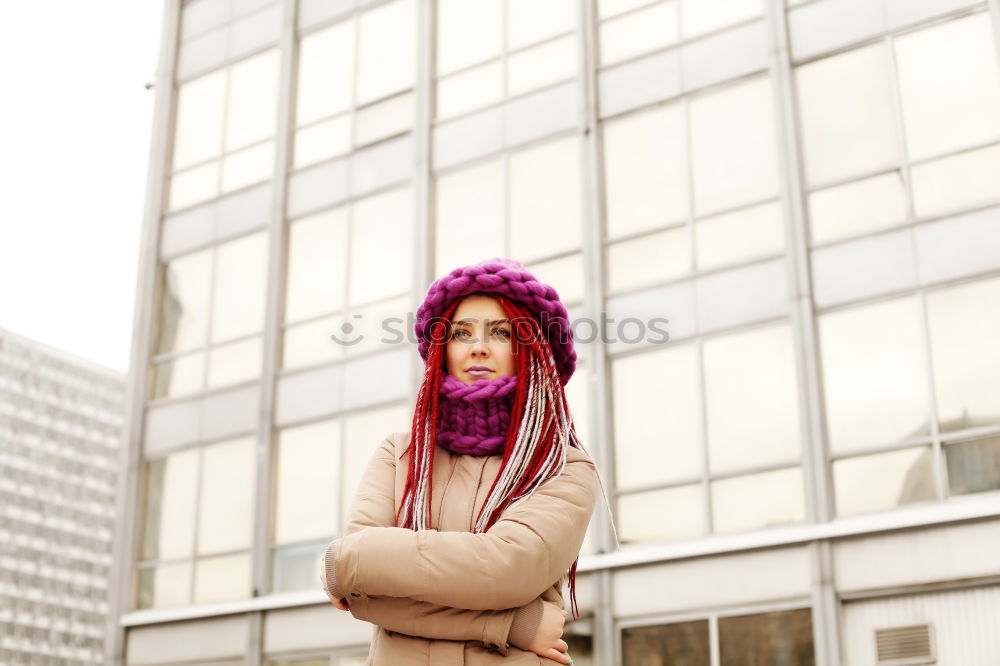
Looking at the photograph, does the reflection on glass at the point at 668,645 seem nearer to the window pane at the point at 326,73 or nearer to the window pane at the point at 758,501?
the window pane at the point at 758,501

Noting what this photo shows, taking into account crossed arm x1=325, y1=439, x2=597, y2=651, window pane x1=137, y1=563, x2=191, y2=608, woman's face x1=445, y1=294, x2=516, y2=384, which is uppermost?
window pane x1=137, y1=563, x2=191, y2=608

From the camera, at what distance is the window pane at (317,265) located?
1742 cm

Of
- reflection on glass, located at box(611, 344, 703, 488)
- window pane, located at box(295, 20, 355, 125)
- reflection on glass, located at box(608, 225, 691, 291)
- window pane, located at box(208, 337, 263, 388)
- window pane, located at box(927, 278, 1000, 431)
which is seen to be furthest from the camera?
window pane, located at box(295, 20, 355, 125)

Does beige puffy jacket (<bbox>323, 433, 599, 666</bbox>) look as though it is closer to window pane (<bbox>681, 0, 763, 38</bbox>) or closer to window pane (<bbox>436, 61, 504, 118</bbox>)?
window pane (<bbox>681, 0, 763, 38</bbox>)

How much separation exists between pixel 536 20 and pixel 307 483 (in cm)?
698

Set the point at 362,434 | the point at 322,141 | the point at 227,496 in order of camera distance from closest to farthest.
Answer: the point at 362,434 → the point at 227,496 → the point at 322,141

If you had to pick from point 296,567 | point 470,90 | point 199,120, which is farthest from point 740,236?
point 199,120

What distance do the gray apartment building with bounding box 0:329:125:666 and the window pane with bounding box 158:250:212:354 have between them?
8674 centimetres

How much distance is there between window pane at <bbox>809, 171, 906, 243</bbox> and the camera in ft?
42.7

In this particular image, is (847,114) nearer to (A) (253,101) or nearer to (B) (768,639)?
(B) (768,639)

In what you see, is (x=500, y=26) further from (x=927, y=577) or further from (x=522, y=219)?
(x=927, y=577)

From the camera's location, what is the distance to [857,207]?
13234mm

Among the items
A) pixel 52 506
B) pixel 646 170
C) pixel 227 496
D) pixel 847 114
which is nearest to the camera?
pixel 847 114

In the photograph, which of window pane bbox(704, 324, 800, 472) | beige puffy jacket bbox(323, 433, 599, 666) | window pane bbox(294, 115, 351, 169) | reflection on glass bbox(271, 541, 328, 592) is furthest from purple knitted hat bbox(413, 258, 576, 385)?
window pane bbox(294, 115, 351, 169)
